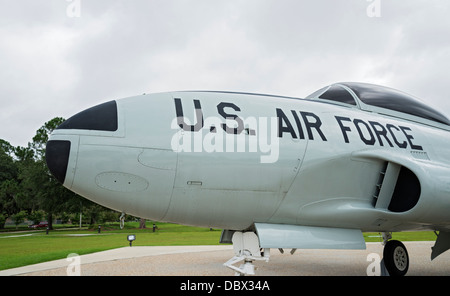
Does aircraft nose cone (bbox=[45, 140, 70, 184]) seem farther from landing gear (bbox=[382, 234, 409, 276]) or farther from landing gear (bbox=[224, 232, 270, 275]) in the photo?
landing gear (bbox=[382, 234, 409, 276])

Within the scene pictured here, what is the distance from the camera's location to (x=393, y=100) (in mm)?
6590

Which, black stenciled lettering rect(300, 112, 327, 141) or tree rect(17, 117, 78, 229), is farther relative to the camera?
tree rect(17, 117, 78, 229)

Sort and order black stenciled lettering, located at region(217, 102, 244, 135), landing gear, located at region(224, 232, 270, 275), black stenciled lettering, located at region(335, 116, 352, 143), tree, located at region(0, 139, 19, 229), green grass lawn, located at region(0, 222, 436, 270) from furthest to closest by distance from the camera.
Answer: tree, located at region(0, 139, 19, 229) → green grass lawn, located at region(0, 222, 436, 270) → black stenciled lettering, located at region(335, 116, 352, 143) → landing gear, located at region(224, 232, 270, 275) → black stenciled lettering, located at region(217, 102, 244, 135)

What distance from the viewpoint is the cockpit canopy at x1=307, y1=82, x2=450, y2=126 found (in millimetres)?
6309

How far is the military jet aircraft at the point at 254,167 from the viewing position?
425 centimetres

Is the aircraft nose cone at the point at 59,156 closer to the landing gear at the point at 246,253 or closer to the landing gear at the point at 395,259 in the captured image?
the landing gear at the point at 246,253

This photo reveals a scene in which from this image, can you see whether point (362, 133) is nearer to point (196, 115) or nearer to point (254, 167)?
point (254, 167)

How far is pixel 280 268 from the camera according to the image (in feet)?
36.3

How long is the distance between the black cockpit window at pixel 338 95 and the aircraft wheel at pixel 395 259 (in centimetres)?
348

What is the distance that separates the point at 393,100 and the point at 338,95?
1.07 metres

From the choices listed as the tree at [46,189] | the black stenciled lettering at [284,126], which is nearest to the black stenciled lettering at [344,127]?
Answer: the black stenciled lettering at [284,126]

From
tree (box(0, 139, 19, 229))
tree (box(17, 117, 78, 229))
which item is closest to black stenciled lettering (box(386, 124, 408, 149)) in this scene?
tree (box(17, 117, 78, 229))

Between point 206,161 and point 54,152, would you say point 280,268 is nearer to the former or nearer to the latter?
point 206,161

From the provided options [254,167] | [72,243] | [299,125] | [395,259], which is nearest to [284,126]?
[299,125]
